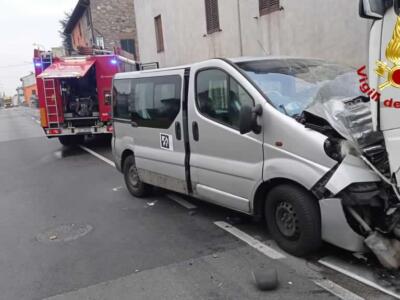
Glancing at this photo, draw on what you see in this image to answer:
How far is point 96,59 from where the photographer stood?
42.4ft

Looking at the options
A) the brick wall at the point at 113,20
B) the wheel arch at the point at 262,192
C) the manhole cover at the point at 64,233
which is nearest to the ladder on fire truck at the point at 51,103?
the manhole cover at the point at 64,233

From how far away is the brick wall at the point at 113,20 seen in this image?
32062 mm

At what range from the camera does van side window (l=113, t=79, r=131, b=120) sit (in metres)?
6.81

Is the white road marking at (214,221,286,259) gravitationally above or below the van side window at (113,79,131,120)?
below

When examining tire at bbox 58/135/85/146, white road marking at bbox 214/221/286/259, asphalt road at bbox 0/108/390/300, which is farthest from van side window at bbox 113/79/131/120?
tire at bbox 58/135/85/146

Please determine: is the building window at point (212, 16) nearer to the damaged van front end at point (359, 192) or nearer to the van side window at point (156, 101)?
the van side window at point (156, 101)

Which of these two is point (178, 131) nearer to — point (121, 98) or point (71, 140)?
point (121, 98)

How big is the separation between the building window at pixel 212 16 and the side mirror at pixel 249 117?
11.5 m

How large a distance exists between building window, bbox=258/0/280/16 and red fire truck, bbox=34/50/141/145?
4480mm

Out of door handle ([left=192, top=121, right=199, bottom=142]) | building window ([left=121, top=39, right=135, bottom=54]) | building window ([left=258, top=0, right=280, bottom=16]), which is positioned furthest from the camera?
building window ([left=121, top=39, right=135, bottom=54])

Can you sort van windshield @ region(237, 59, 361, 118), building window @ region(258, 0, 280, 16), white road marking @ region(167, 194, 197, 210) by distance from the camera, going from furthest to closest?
building window @ region(258, 0, 280, 16) < white road marking @ region(167, 194, 197, 210) < van windshield @ region(237, 59, 361, 118)

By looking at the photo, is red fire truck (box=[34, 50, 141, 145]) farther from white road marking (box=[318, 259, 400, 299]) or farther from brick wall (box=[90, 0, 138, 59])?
brick wall (box=[90, 0, 138, 59])

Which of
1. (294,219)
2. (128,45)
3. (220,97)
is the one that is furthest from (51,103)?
(128,45)

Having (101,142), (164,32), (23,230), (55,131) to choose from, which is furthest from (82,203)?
(164,32)
